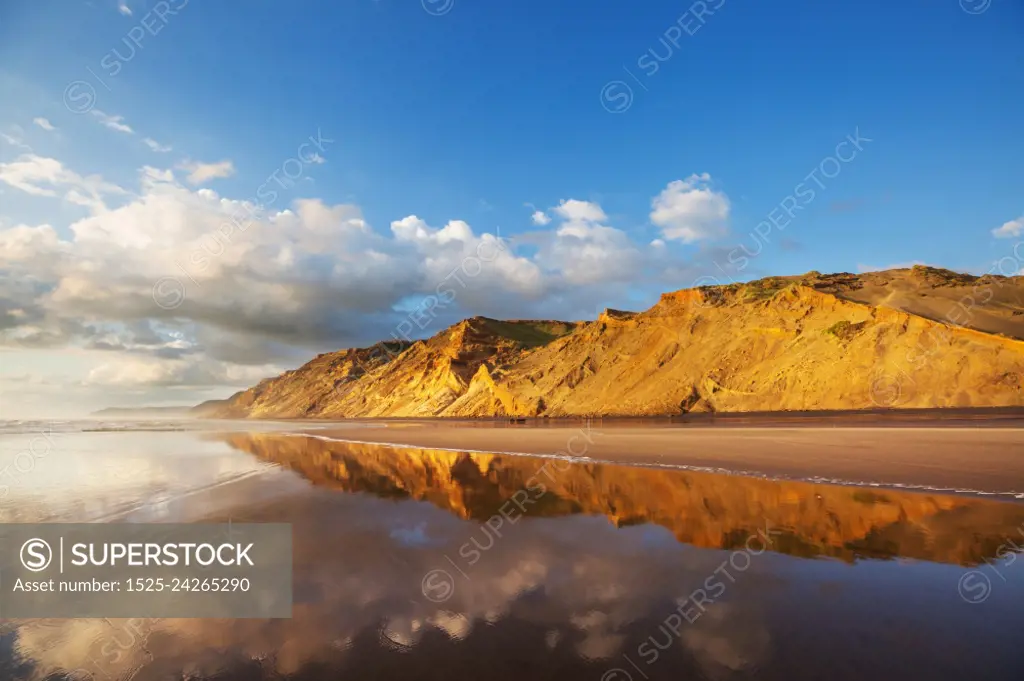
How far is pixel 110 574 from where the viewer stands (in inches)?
270

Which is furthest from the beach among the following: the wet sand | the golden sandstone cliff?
the golden sandstone cliff

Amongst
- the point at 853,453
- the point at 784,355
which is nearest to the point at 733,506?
the point at 853,453

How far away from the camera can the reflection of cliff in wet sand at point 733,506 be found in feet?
24.5

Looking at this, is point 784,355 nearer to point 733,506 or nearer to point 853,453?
point 853,453

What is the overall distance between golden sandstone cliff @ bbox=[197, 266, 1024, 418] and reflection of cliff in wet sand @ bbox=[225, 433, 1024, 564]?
30835 millimetres

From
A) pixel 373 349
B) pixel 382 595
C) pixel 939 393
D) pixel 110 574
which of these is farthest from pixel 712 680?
pixel 373 349

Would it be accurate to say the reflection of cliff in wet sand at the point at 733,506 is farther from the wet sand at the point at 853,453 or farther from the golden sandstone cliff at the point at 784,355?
the golden sandstone cliff at the point at 784,355

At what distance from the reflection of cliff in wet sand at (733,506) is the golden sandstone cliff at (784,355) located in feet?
101

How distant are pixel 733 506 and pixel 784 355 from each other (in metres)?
42.9

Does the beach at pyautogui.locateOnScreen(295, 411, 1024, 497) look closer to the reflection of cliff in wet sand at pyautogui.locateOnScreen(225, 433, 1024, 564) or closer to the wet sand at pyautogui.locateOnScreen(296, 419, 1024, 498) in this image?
the wet sand at pyautogui.locateOnScreen(296, 419, 1024, 498)

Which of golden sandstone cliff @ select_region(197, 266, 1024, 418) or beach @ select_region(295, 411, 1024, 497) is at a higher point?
golden sandstone cliff @ select_region(197, 266, 1024, 418)

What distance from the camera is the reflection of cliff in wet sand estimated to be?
24.5ft

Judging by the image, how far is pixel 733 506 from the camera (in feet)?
33.8

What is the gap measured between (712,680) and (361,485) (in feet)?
41.7
